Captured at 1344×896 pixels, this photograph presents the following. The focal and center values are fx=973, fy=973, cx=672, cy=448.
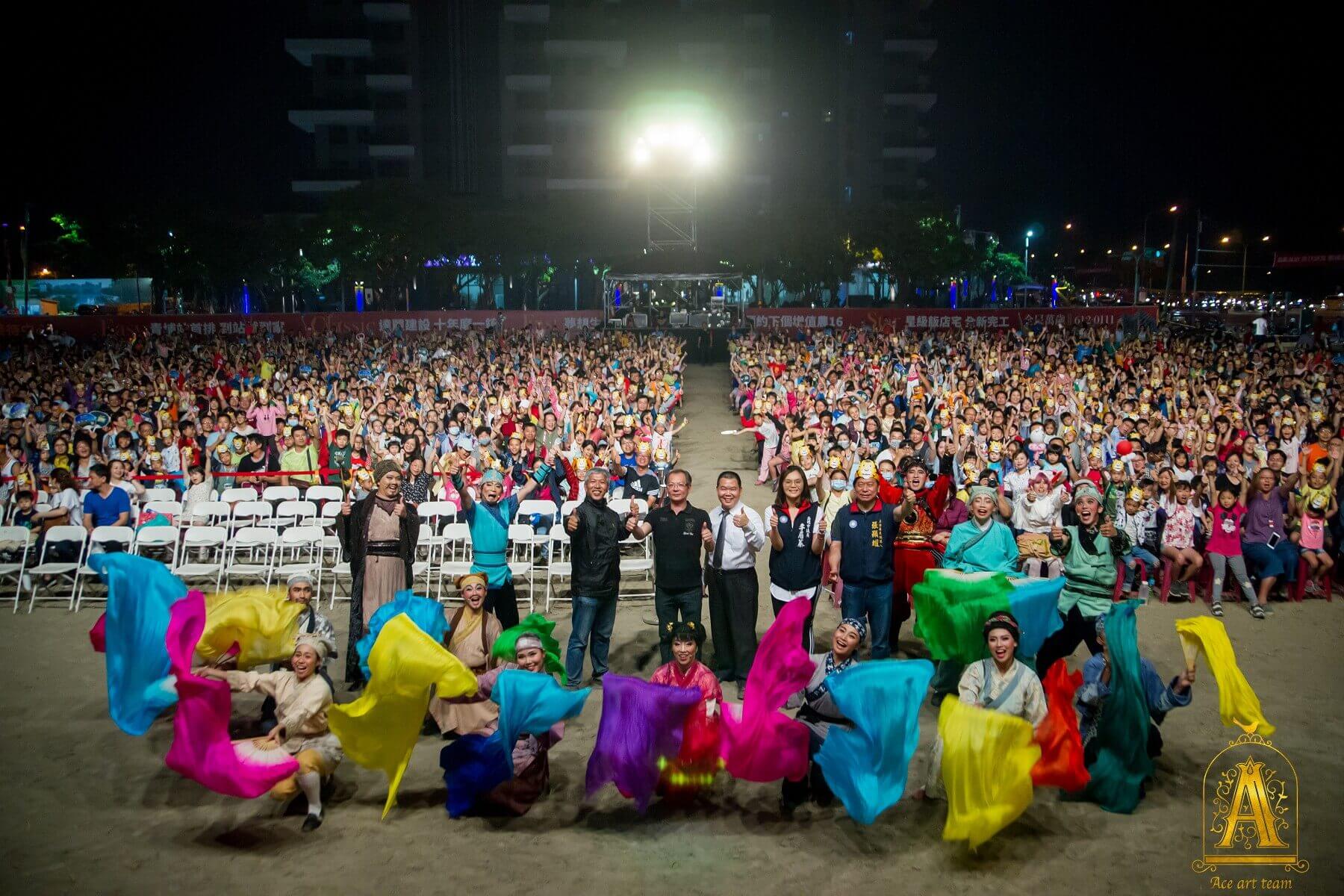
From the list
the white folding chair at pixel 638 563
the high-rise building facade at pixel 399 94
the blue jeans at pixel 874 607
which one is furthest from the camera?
the high-rise building facade at pixel 399 94

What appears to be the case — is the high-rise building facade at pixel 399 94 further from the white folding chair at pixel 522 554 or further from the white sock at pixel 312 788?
the white sock at pixel 312 788

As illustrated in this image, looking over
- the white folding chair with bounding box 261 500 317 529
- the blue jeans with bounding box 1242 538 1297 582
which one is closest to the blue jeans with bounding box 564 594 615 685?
the white folding chair with bounding box 261 500 317 529

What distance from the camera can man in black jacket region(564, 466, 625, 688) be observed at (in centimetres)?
691

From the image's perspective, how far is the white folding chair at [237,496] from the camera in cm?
1088

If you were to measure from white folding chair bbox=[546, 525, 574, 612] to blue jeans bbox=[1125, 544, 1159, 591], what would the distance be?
16.9 ft

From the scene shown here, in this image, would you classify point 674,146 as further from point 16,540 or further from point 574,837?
point 574,837

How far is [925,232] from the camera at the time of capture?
142 feet

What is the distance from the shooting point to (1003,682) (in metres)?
5.15

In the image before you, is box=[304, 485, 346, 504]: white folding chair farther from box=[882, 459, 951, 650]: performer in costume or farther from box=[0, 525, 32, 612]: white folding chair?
box=[882, 459, 951, 650]: performer in costume

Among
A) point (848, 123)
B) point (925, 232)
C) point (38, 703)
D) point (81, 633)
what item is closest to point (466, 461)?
point (81, 633)

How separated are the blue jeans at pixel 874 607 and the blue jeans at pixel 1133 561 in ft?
10.6

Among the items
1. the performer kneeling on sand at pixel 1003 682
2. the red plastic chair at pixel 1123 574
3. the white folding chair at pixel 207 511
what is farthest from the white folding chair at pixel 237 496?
the red plastic chair at pixel 1123 574

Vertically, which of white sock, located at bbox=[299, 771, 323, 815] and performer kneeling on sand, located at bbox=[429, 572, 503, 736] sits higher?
performer kneeling on sand, located at bbox=[429, 572, 503, 736]

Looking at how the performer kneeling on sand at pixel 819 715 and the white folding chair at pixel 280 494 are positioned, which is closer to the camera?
the performer kneeling on sand at pixel 819 715
